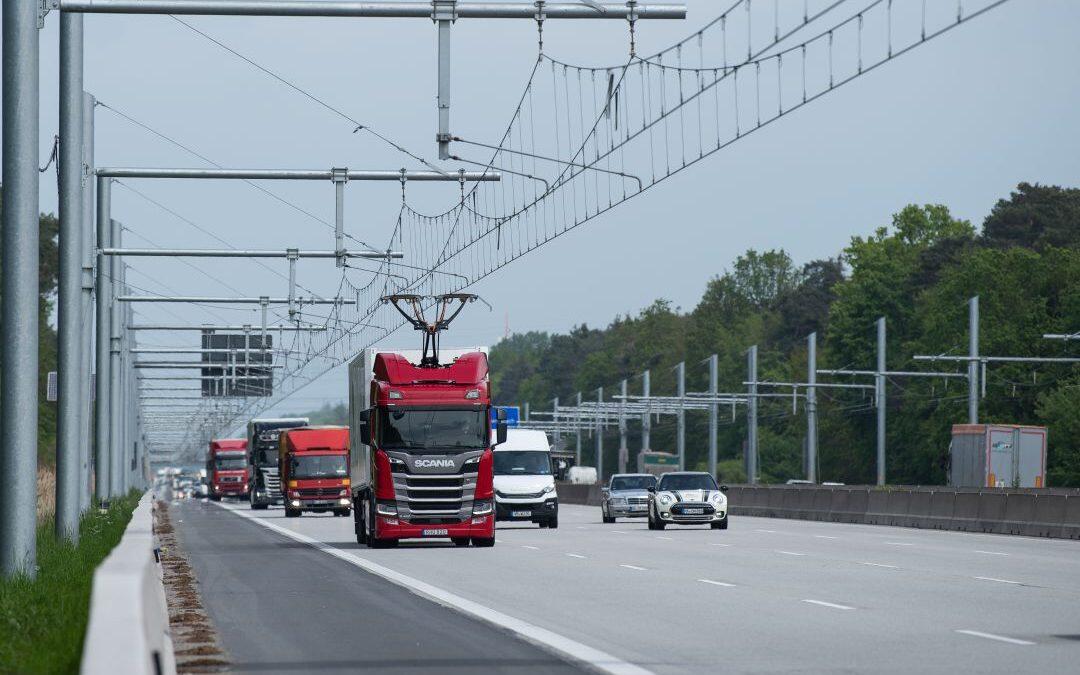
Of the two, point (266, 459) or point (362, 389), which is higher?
point (362, 389)

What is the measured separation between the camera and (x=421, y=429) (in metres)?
35.5

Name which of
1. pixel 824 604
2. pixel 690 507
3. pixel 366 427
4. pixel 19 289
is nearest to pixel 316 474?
pixel 690 507

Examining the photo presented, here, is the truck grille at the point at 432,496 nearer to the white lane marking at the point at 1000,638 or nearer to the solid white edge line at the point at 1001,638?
the solid white edge line at the point at 1001,638

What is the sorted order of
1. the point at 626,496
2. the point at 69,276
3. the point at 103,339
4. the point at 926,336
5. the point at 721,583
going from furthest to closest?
the point at 926,336
the point at 626,496
the point at 103,339
the point at 69,276
the point at 721,583

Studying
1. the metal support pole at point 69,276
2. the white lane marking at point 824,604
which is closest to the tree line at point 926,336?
the metal support pole at point 69,276

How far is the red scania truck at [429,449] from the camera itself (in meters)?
35.2

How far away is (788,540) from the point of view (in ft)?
123

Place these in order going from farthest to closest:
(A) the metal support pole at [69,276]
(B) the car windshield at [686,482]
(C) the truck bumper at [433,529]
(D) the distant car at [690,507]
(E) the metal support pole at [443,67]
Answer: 1. (B) the car windshield at [686,482]
2. (D) the distant car at [690,507]
3. (C) the truck bumper at [433,529]
4. (A) the metal support pole at [69,276]
5. (E) the metal support pole at [443,67]

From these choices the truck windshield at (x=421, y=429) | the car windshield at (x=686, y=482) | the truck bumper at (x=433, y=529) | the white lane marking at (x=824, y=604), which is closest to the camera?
the white lane marking at (x=824, y=604)

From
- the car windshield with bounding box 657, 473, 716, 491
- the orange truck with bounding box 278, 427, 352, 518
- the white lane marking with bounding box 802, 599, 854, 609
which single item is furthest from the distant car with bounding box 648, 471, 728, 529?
the white lane marking with bounding box 802, 599, 854, 609

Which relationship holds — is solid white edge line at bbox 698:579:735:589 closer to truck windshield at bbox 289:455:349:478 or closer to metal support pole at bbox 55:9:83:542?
metal support pole at bbox 55:9:83:542

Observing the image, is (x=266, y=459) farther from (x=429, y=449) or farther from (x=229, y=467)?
(x=429, y=449)

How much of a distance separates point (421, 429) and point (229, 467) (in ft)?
229

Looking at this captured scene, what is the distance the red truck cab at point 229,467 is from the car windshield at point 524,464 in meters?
56.3
